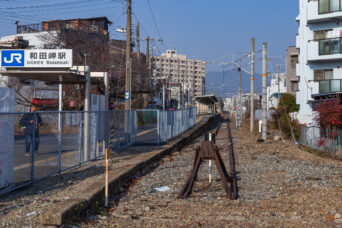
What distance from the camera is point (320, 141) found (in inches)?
854

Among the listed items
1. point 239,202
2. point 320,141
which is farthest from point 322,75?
point 239,202

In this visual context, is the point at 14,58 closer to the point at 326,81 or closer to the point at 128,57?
the point at 128,57

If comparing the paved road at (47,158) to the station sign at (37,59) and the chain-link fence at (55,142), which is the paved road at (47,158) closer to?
the chain-link fence at (55,142)

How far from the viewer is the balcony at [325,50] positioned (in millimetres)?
30078

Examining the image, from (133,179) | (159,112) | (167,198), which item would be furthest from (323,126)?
(167,198)

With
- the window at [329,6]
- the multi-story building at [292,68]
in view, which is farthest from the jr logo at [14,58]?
the multi-story building at [292,68]

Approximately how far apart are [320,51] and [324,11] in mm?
2974

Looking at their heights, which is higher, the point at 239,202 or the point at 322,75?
the point at 322,75

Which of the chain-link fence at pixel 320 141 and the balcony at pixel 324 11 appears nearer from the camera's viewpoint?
the chain-link fence at pixel 320 141

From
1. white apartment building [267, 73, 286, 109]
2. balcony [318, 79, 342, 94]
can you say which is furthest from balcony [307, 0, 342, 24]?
white apartment building [267, 73, 286, 109]

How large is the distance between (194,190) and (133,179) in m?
2.17

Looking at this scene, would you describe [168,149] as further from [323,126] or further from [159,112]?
[323,126]

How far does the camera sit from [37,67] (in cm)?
1169

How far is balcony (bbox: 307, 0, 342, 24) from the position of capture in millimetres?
29969
